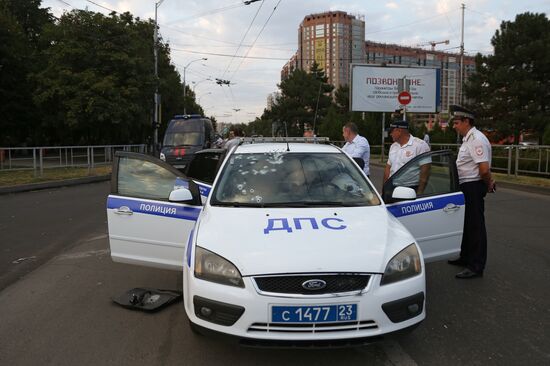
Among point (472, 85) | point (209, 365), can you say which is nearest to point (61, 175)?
point (209, 365)

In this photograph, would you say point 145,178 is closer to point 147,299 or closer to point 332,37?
point 147,299

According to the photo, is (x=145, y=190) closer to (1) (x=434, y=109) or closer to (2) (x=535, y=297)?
(2) (x=535, y=297)

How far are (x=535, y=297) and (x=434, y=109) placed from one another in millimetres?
29589

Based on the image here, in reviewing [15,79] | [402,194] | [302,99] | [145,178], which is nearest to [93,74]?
[15,79]

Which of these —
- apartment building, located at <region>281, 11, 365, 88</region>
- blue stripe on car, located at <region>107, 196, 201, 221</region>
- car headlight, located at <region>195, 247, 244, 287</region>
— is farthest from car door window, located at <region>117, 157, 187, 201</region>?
apartment building, located at <region>281, 11, 365, 88</region>

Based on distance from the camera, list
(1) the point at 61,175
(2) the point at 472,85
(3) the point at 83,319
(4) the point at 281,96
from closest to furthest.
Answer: (3) the point at 83,319, (1) the point at 61,175, (2) the point at 472,85, (4) the point at 281,96

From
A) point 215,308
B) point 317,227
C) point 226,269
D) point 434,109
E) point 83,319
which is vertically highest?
point 434,109

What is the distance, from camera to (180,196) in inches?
171

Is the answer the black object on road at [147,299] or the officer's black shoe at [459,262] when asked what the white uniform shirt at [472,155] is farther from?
the black object on road at [147,299]

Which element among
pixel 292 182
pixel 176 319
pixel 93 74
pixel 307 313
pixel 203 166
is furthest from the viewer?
pixel 93 74

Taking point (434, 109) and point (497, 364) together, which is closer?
point (497, 364)

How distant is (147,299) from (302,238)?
2.05 meters

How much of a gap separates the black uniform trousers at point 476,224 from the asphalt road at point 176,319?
225 mm

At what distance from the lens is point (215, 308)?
314 centimetres
